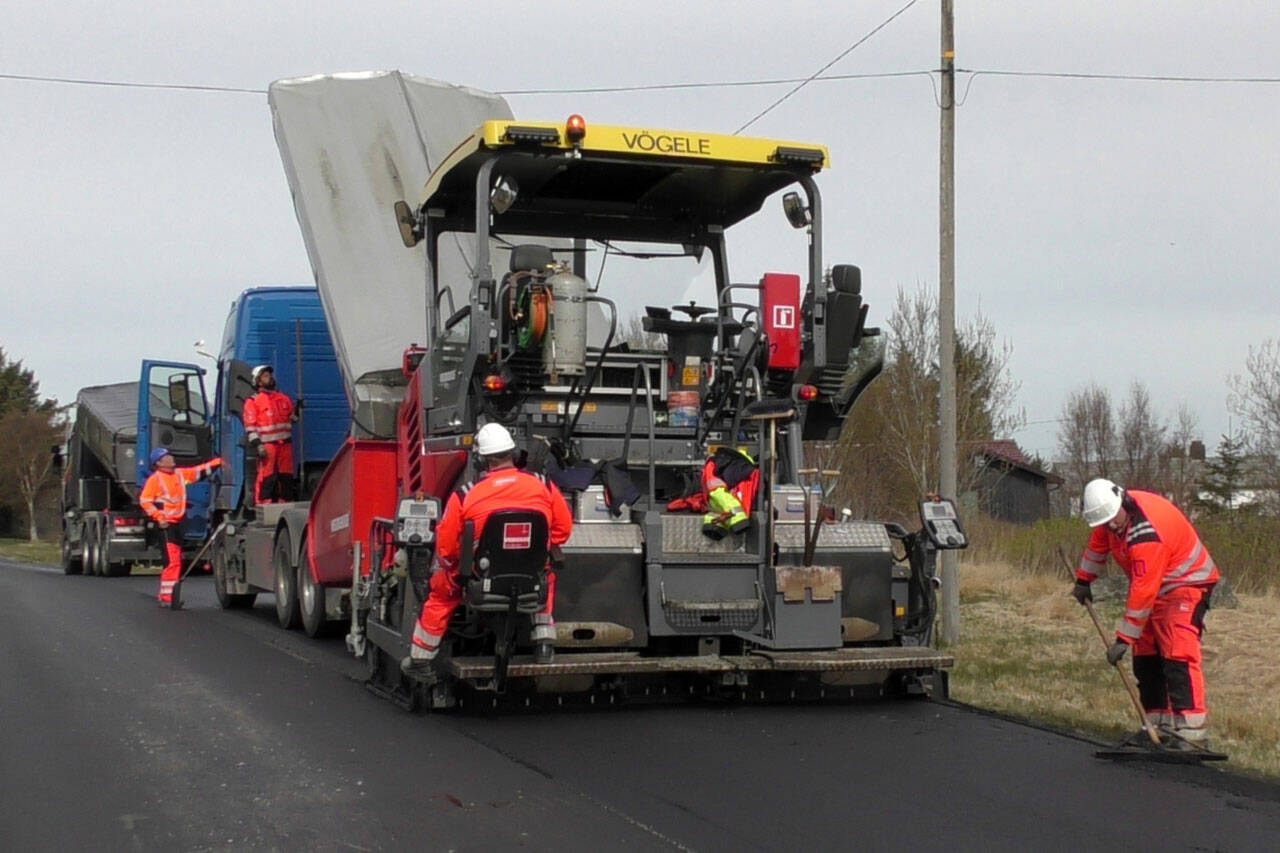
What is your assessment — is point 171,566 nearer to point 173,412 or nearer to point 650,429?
point 173,412

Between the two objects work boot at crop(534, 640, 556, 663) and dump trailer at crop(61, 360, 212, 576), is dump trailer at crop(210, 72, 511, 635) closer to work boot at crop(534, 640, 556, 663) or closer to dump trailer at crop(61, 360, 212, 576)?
work boot at crop(534, 640, 556, 663)

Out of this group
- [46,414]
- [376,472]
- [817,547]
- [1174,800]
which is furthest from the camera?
[46,414]

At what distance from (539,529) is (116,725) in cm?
248

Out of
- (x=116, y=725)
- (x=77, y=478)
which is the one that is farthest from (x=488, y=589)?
(x=77, y=478)

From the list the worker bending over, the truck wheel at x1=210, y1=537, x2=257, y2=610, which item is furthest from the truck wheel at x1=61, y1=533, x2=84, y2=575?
the worker bending over

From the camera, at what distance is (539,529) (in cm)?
741

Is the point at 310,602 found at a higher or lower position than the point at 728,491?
lower

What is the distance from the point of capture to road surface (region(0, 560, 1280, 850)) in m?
5.40

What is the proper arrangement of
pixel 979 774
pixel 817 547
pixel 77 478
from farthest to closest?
pixel 77 478 → pixel 817 547 → pixel 979 774

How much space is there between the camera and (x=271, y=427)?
43.0 feet

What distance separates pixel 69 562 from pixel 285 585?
15826 millimetres

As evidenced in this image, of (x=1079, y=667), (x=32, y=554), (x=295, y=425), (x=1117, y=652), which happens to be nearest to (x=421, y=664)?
(x=1117, y=652)

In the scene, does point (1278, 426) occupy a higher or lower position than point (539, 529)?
higher

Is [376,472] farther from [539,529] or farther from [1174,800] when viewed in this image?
[1174,800]
